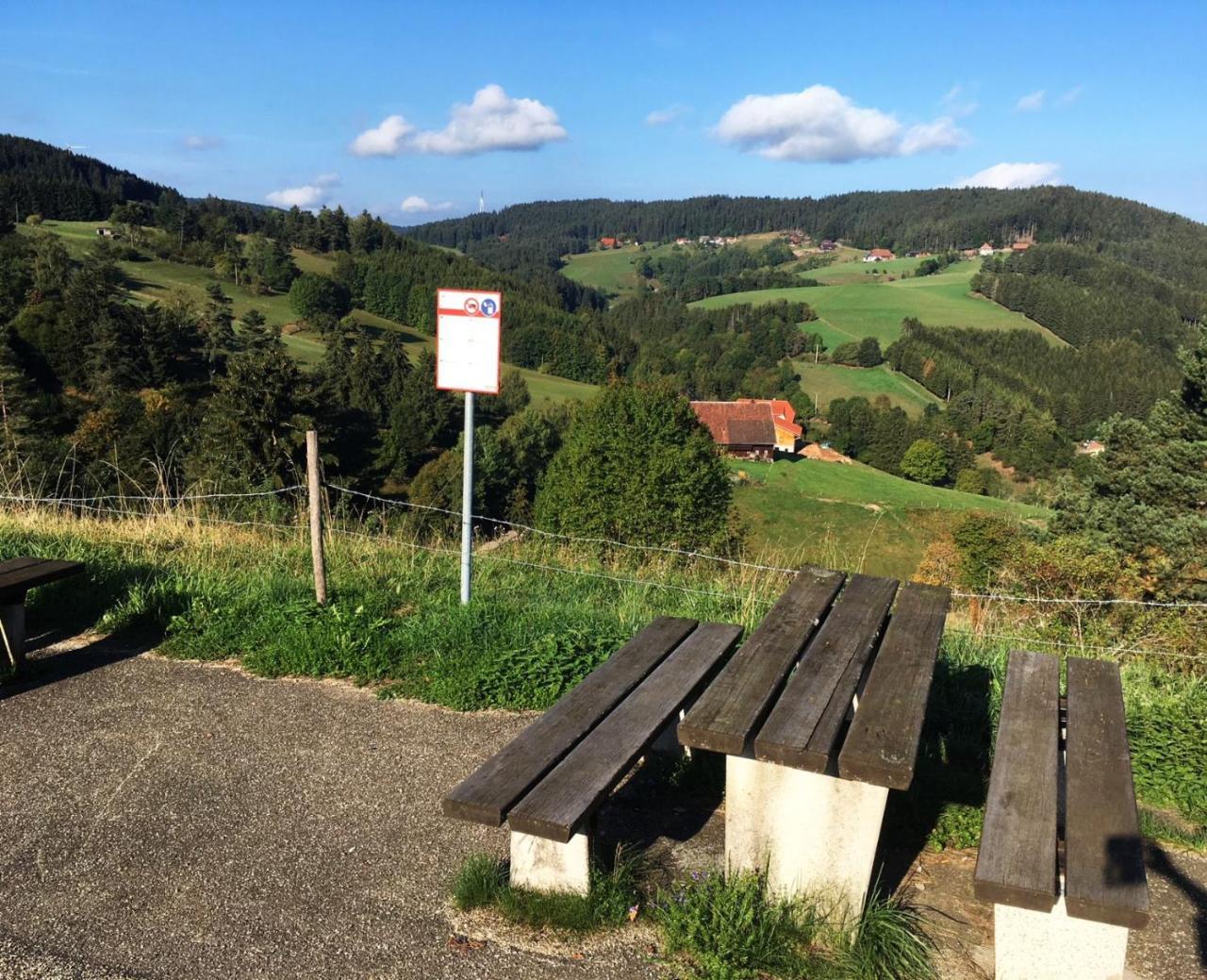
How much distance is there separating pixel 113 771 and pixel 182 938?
4.73ft

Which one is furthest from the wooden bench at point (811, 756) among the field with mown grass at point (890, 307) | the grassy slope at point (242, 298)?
the field with mown grass at point (890, 307)

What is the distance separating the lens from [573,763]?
2.89 m

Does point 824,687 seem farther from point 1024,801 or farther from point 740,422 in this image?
point 740,422

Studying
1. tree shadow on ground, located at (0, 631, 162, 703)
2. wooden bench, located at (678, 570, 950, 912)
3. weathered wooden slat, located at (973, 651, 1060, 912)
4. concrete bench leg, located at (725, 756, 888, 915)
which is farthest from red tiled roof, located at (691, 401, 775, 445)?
concrete bench leg, located at (725, 756, 888, 915)

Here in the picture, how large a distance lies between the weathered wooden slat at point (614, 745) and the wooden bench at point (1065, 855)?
1094 mm

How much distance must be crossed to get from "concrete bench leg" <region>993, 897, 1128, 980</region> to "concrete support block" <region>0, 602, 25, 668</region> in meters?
5.15

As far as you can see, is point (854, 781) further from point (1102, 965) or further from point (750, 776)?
point (1102, 965)

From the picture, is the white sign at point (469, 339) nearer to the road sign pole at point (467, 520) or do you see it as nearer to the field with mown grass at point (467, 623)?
the road sign pole at point (467, 520)

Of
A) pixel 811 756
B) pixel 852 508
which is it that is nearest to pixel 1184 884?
pixel 811 756

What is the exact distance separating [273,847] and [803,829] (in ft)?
6.67

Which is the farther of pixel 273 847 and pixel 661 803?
pixel 661 803

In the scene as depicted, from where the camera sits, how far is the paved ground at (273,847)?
2.79 meters

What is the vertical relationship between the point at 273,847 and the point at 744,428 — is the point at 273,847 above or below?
above

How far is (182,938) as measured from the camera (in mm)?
2871
